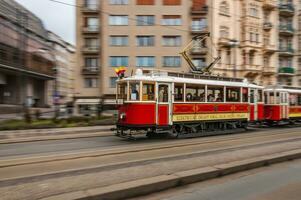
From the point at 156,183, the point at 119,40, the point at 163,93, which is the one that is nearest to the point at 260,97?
the point at 163,93

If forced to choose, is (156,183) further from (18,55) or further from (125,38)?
(18,55)

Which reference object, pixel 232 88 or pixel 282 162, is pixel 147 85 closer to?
pixel 232 88

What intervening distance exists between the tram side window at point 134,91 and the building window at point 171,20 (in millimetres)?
40151

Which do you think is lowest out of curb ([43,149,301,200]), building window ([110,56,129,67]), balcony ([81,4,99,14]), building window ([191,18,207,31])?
curb ([43,149,301,200])

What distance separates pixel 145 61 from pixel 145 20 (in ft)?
18.4

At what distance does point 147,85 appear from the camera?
17.5 metres

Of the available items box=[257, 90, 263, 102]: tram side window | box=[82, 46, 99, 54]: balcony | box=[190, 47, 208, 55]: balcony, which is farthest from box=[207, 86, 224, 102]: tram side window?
box=[82, 46, 99, 54]: balcony

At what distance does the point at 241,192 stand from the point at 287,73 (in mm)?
59749

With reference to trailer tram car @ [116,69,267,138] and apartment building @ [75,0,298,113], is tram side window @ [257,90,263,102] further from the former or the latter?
apartment building @ [75,0,298,113]

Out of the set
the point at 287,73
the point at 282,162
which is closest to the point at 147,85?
the point at 282,162

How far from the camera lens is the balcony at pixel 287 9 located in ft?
208

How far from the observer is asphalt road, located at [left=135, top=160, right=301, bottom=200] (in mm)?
6977

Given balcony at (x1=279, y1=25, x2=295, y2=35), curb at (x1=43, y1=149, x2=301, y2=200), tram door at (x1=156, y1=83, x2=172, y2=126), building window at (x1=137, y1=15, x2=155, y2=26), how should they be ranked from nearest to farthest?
curb at (x1=43, y1=149, x2=301, y2=200)
tram door at (x1=156, y1=83, x2=172, y2=126)
building window at (x1=137, y1=15, x2=155, y2=26)
balcony at (x1=279, y1=25, x2=295, y2=35)

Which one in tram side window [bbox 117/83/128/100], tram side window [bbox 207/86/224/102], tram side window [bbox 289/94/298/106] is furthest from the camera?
tram side window [bbox 289/94/298/106]
